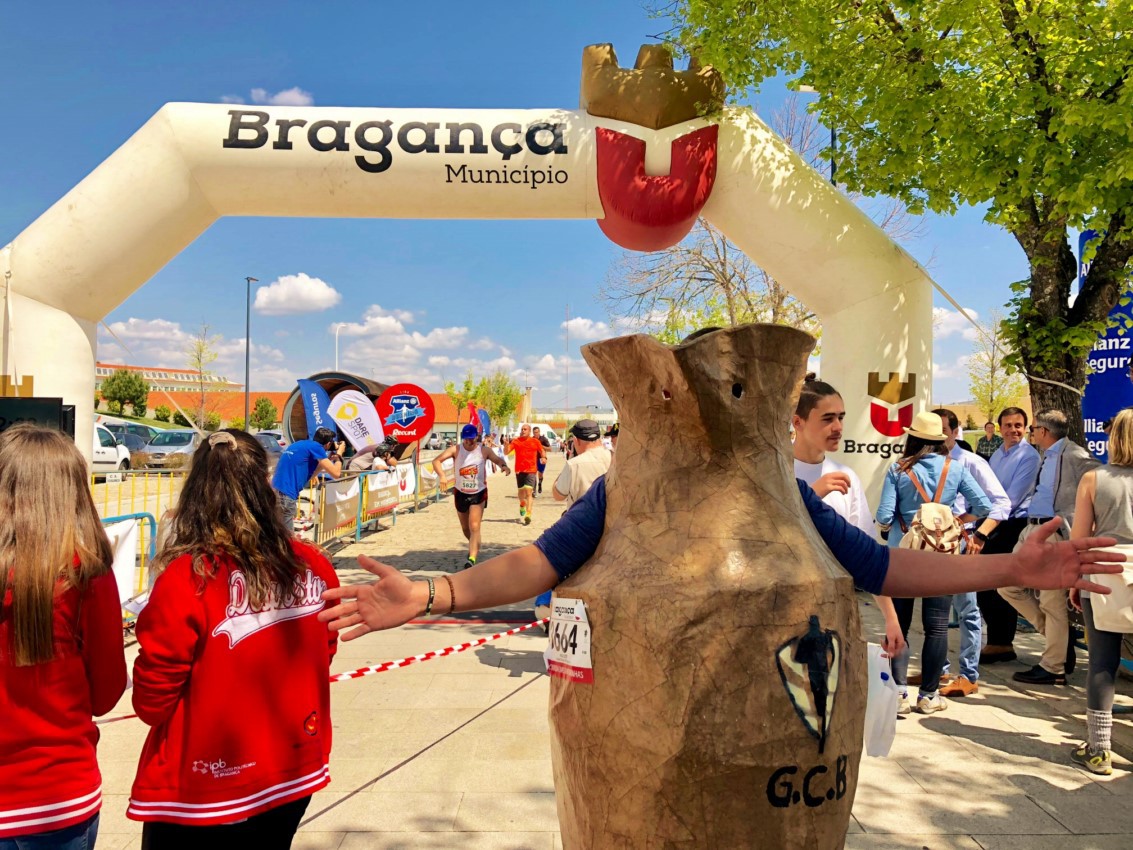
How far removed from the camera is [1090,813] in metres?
3.35

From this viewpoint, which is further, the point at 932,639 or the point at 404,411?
the point at 404,411

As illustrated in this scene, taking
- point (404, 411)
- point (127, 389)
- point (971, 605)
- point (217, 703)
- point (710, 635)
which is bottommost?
point (971, 605)

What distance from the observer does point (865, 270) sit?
6914 mm

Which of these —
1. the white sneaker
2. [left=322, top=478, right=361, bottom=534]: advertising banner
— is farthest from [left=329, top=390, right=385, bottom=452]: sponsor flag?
the white sneaker

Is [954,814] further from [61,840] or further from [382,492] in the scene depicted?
[382,492]

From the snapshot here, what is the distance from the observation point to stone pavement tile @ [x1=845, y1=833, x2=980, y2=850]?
3.09 m

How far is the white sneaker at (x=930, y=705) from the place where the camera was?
4.61 m

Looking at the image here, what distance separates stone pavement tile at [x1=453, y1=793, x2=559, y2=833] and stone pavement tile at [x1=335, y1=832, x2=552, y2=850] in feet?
0.16

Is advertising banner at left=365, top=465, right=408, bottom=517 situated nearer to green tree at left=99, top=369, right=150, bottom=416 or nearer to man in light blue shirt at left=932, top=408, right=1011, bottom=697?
man in light blue shirt at left=932, top=408, right=1011, bottom=697

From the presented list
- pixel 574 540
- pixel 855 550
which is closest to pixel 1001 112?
pixel 855 550

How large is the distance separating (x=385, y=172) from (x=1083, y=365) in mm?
6329

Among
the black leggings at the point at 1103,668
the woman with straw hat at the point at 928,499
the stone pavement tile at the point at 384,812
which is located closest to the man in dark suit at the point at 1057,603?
the woman with straw hat at the point at 928,499

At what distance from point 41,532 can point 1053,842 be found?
12.5 ft

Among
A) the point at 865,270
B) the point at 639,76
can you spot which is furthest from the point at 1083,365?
the point at 639,76
